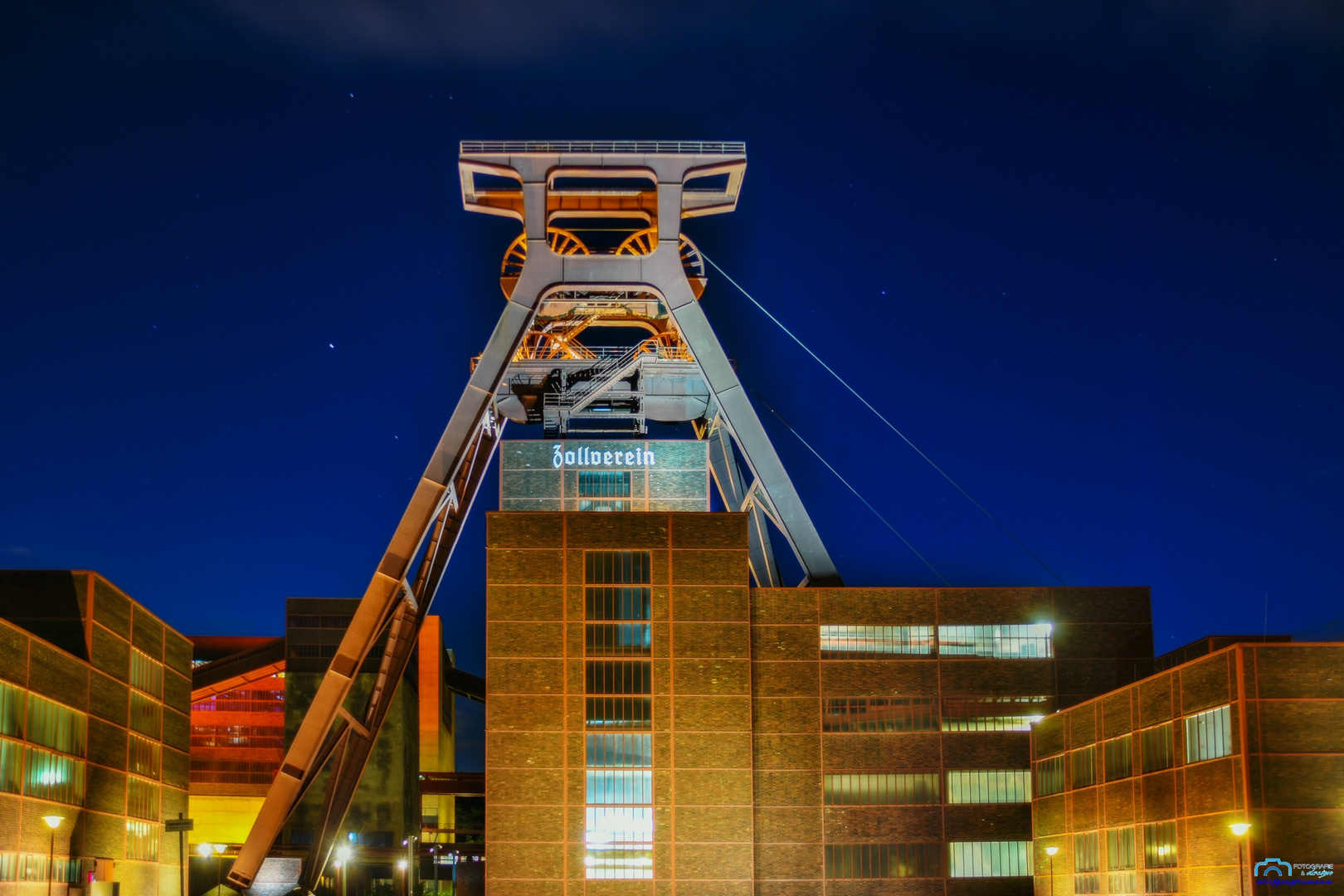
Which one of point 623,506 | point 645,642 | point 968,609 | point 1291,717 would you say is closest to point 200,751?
point 623,506

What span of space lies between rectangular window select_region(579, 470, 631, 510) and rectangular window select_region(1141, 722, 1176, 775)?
85.2ft

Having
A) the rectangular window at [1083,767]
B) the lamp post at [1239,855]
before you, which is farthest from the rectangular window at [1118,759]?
the lamp post at [1239,855]

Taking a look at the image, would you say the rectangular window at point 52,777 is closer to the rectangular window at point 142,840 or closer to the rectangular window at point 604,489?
the rectangular window at point 142,840

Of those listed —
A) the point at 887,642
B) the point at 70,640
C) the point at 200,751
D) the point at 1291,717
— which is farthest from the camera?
the point at 200,751

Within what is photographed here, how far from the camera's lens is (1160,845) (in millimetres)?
38625

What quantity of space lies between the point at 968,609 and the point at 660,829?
13.7 metres

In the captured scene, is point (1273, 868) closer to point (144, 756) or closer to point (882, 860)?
point (882, 860)

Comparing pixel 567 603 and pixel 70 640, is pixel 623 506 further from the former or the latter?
pixel 70 640

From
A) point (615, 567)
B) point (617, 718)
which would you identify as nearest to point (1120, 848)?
point (617, 718)

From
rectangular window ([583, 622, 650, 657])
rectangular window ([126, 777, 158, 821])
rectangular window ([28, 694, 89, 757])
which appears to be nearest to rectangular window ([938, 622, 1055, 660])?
rectangular window ([583, 622, 650, 657])

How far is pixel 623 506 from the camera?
6084cm

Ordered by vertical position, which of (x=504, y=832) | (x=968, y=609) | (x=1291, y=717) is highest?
(x=968, y=609)

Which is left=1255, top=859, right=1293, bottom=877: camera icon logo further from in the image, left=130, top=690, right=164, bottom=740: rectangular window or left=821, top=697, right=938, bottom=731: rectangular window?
left=130, top=690, right=164, bottom=740: rectangular window

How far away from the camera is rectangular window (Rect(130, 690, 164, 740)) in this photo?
47.7m
